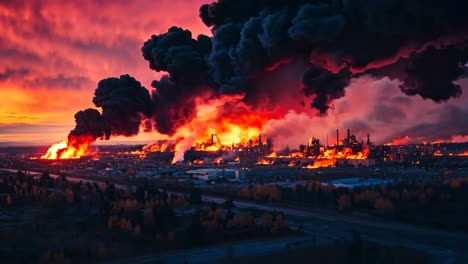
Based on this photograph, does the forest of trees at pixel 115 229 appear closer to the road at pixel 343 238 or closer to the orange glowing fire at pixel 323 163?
the road at pixel 343 238

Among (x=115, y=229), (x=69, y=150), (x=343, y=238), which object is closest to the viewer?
(x=343, y=238)

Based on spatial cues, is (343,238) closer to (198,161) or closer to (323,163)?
(323,163)

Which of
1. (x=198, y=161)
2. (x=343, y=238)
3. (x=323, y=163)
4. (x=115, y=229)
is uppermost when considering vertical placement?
(x=198, y=161)

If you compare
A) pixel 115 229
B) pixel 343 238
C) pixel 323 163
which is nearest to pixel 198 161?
pixel 323 163

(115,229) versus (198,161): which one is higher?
(198,161)

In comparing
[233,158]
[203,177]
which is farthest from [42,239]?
[233,158]

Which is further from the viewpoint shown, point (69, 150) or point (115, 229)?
point (69, 150)

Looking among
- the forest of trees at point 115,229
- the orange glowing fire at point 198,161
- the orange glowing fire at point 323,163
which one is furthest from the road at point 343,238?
the orange glowing fire at point 198,161

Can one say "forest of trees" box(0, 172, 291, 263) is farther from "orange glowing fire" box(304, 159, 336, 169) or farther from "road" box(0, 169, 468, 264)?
"orange glowing fire" box(304, 159, 336, 169)

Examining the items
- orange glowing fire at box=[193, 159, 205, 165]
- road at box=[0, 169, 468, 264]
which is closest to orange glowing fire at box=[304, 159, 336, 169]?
orange glowing fire at box=[193, 159, 205, 165]
